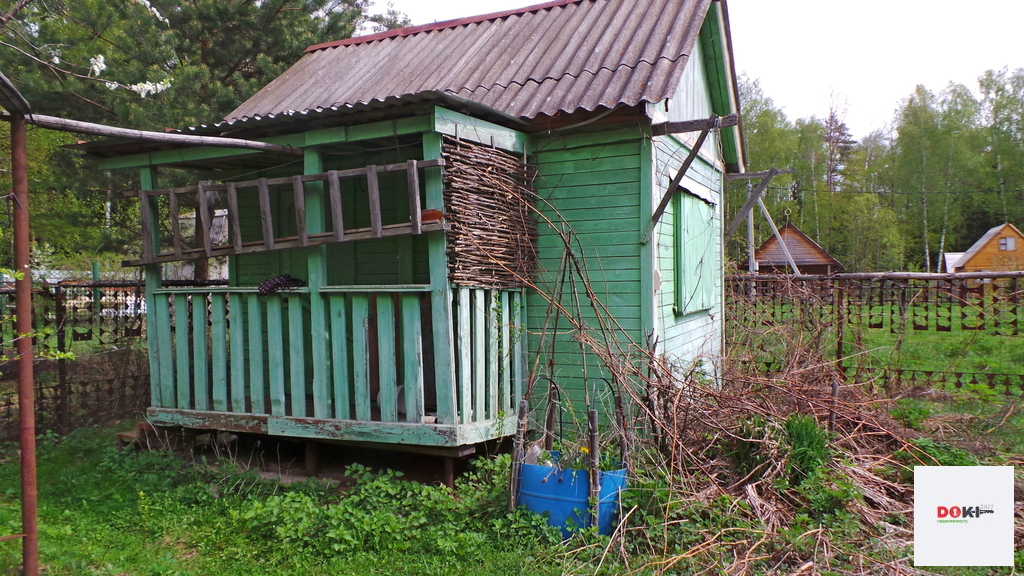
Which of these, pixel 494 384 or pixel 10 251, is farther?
pixel 10 251

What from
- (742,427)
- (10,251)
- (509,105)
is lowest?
(742,427)

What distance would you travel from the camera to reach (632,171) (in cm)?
535

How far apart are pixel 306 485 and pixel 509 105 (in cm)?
353

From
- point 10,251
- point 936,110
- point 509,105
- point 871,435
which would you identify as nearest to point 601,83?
point 509,105

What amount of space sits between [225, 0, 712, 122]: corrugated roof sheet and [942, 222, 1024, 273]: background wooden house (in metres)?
31.1

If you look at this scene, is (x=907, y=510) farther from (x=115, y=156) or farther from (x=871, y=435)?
(x=115, y=156)

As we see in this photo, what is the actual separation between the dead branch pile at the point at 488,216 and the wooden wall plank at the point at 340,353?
95cm

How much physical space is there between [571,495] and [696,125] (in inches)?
109

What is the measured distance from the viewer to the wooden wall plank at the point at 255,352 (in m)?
5.06

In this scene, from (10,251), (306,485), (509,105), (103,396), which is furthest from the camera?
(10,251)

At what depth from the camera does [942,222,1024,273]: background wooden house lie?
3103cm

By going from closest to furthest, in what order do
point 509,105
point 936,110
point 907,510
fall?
1. point 907,510
2. point 509,105
3. point 936,110

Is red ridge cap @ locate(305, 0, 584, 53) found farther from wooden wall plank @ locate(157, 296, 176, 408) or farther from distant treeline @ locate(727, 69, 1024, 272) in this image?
distant treeline @ locate(727, 69, 1024, 272)

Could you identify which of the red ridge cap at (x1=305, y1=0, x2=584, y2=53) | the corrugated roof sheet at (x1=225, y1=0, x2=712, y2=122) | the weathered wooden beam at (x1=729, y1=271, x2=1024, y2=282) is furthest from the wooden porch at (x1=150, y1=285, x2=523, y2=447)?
the weathered wooden beam at (x1=729, y1=271, x2=1024, y2=282)
